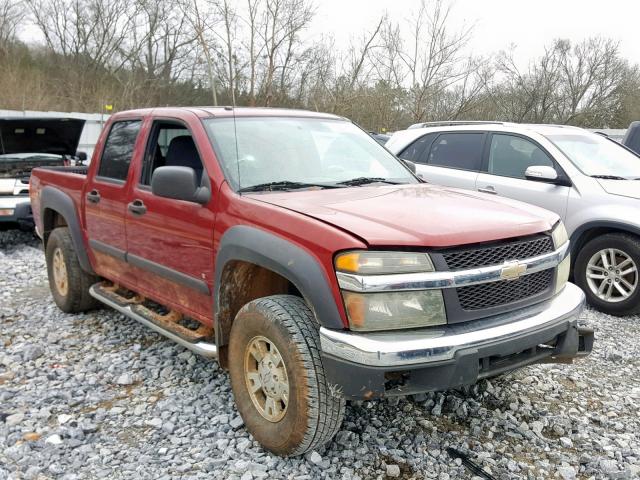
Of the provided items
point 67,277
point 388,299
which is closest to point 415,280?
point 388,299

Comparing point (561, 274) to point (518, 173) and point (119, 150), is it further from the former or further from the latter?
point (119, 150)

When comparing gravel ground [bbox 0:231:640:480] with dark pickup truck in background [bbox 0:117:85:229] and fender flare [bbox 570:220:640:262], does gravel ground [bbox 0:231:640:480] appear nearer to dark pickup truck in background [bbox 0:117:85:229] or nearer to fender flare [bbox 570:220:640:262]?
fender flare [bbox 570:220:640:262]

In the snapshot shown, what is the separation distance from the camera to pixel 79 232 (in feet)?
16.1

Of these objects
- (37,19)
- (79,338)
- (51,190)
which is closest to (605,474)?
(79,338)

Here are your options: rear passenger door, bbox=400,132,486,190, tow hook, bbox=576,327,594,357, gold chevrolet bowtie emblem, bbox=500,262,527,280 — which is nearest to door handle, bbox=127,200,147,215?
gold chevrolet bowtie emblem, bbox=500,262,527,280

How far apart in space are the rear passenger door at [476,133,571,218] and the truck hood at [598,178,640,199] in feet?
1.12

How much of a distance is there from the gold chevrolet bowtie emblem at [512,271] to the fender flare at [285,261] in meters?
0.84

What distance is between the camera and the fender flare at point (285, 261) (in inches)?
97.1

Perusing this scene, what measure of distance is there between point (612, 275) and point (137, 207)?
4.37 meters

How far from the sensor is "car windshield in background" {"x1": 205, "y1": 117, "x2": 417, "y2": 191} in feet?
11.1

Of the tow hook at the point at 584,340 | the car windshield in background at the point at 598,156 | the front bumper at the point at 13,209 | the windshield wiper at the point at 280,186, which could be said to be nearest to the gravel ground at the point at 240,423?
the tow hook at the point at 584,340

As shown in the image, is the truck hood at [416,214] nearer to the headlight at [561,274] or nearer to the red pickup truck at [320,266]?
the red pickup truck at [320,266]

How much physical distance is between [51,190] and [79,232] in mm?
697

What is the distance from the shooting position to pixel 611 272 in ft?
17.4
